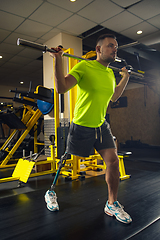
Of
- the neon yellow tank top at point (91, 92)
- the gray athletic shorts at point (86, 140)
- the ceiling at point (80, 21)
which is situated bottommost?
the gray athletic shorts at point (86, 140)

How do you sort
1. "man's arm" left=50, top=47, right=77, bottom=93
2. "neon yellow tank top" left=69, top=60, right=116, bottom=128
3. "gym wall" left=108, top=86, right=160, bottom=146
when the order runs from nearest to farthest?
"man's arm" left=50, top=47, right=77, bottom=93
"neon yellow tank top" left=69, top=60, right=116, bottom=128
"gym wall" left=108, top=86, right=160, bottom=146

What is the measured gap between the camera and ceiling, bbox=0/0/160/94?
3.18 m

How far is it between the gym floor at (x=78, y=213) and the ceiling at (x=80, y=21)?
107 inches

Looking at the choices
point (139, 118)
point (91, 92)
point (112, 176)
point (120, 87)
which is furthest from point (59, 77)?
point (139, 118)

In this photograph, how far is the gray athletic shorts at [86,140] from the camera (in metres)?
1.52

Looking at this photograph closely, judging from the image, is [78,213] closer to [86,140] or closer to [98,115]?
[86,140]

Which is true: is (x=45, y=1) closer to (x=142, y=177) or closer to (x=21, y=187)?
(x=21, y=187)

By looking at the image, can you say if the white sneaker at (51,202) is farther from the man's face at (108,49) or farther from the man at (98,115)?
the man's face at (108,49)

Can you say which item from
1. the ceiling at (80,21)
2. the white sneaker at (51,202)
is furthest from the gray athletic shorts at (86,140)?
the ceiling at (80,21)

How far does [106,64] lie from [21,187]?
1.97 meters

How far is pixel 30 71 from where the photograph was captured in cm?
675

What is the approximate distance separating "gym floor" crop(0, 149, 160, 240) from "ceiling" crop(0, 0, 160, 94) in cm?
273

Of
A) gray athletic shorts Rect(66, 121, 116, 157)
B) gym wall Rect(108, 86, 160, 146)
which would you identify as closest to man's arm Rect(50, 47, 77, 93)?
gray athletic shorts Rect(66, 121, 116, 157)

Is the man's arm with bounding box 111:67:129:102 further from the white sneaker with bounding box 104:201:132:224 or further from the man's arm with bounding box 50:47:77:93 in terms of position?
the white sneaker with bounding box 104:201:132:224
